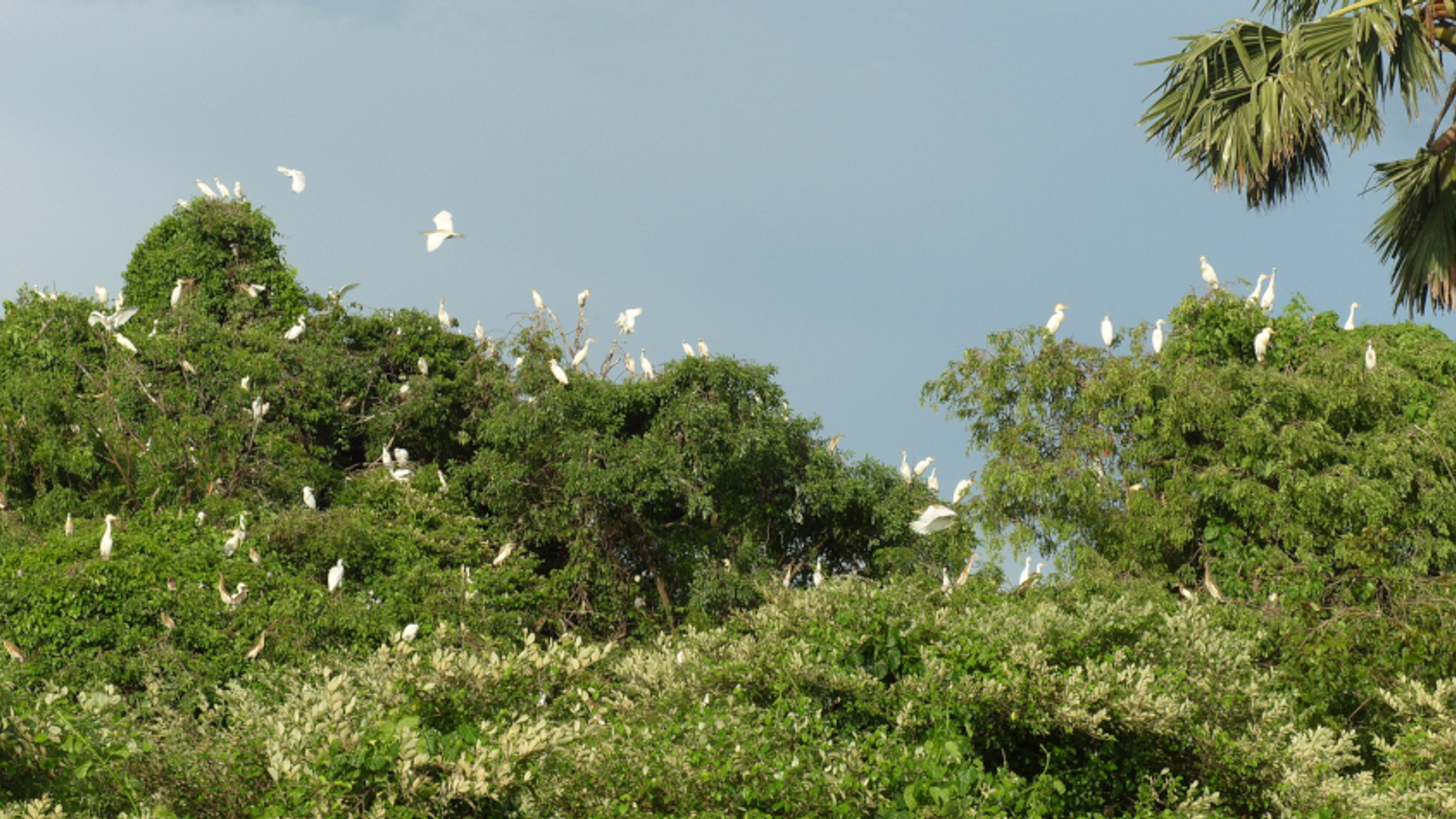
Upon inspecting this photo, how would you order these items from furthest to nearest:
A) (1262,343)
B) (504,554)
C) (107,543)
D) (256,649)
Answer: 1. (504,554)
2. (1262,343)
3. (107,543)
4. (256,649)

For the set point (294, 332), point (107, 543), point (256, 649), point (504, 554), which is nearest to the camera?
point (256, 649)

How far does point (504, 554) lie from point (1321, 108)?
9.07 m

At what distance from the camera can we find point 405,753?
4895 mm

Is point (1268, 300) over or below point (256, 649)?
over

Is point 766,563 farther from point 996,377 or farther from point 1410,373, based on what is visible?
point 1410,373

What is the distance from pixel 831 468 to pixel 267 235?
28.8ft

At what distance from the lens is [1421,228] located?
1398 centimetres

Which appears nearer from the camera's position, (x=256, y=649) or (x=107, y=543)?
(x=256, y=649)

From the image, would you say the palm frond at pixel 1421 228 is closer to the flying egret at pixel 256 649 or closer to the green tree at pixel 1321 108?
the green tree at pixel 1321 108

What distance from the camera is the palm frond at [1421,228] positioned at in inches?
535

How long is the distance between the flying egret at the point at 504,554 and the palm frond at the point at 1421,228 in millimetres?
9722

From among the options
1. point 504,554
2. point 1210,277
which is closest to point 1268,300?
point 1210,277

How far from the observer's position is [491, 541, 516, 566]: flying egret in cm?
1312

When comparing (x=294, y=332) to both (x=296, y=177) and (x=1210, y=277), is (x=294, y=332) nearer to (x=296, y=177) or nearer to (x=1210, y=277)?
(x=296, y=177)
